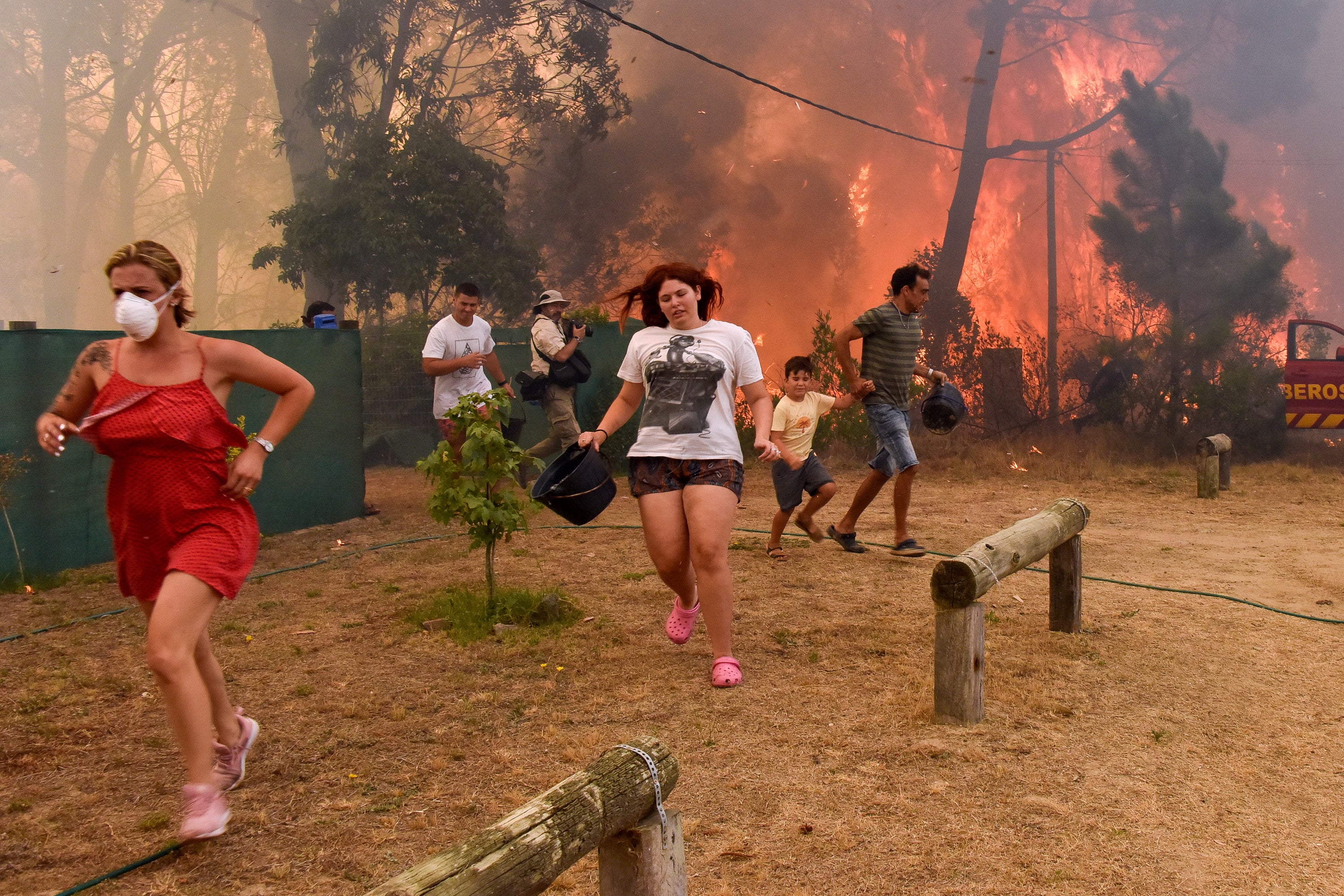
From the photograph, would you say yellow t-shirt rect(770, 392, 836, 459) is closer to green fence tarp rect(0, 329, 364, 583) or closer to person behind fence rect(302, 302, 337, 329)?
green fence tarp rect(0, 329, 364, 583)

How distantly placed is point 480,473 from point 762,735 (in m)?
2.24

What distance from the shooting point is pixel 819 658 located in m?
4.95

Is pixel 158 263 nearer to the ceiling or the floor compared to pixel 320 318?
nearer to the floor

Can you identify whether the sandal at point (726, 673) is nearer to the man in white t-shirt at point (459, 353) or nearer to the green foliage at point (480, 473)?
the green foliage at point (480, 473)

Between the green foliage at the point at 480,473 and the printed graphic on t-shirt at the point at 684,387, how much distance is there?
122 cm

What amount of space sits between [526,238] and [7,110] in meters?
16.7

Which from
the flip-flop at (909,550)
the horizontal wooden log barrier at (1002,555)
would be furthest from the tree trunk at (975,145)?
the horizontal wooden log barrier at (1002,555)

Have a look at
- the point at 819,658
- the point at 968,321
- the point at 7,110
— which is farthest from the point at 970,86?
the point at 7,110


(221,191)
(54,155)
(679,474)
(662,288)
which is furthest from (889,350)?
(54,155)

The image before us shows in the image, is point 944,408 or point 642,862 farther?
point 944,408

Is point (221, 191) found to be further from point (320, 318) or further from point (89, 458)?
point (89, 458)

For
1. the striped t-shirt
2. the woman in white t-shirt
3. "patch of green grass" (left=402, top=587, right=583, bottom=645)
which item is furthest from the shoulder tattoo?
the striped t-shirt

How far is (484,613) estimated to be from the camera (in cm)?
560

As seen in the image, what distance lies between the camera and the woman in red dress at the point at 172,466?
3.01m
